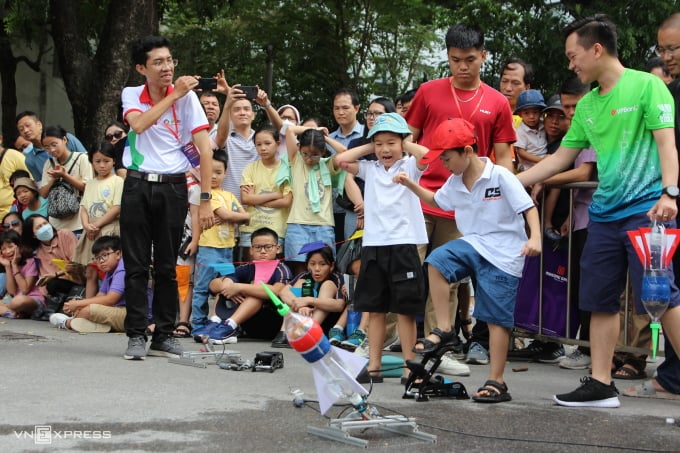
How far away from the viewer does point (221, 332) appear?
8.54 meters

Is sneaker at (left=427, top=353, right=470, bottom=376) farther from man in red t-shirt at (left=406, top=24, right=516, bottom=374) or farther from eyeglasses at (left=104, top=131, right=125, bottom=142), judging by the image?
eyeglasses at (left=104, top=131, right=125, bottom=142)

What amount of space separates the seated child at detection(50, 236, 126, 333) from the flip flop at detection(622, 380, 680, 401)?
4801 mm

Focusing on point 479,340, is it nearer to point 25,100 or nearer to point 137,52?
point 137,52

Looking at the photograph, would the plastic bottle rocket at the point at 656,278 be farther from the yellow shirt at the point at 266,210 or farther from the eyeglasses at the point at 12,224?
the eyeglasses at the point at 12,224

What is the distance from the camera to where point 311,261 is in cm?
866

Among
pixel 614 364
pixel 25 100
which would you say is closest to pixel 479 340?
pixel 614 364

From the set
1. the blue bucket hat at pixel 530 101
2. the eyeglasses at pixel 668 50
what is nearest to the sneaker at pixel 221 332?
the blue bucket hat at pixel 530 101

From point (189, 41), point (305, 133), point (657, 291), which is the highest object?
point (189, 41)

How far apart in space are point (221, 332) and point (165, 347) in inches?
48.7

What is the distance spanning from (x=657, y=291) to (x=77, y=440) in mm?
3030

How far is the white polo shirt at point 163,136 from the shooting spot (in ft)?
23.8

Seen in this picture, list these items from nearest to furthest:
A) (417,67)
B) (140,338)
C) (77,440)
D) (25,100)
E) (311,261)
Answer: (77,440), (140,338), (311,261), (417,67), (25,100)

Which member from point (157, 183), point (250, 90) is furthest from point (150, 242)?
point (250, 90)

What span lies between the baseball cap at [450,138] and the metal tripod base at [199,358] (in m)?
2.21
